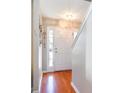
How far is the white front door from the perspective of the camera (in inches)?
186

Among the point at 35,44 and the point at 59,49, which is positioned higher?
the point at 35,44

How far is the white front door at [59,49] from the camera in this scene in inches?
186

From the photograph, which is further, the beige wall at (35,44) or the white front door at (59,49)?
the white front door at (59,49)

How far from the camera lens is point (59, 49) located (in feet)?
16.1

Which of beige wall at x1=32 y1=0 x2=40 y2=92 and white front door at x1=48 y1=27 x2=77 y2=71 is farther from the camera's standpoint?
white front door at x1=48 y1=27 x2=77 y2=71

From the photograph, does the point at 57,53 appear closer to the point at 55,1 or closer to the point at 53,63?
the point at 53,63

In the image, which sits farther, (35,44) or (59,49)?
(59,49)
